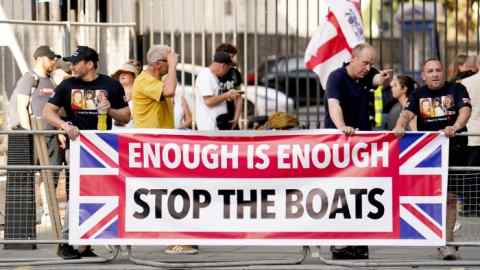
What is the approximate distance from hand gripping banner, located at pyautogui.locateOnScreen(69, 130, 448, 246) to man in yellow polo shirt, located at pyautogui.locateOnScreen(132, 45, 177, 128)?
3.38 ft

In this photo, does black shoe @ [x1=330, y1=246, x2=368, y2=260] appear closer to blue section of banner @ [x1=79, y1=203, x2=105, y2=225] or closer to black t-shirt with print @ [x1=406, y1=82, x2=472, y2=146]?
black t-shirt with print @ [x1=406, y1=82, x2=472, y2=146]

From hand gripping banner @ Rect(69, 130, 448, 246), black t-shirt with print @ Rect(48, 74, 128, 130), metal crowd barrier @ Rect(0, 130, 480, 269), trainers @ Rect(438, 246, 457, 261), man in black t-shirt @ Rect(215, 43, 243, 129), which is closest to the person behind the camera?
hand gripping banner @ Rect(69, 130, 448, 246)

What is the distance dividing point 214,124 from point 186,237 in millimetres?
2873

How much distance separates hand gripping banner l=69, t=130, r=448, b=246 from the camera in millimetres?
10680

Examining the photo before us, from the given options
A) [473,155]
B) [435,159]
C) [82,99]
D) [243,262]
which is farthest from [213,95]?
[435,159]

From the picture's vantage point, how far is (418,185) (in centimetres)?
1069

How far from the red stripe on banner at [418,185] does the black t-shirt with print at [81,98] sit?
2.60 m

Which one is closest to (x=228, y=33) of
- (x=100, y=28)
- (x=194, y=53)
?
(x=194, y=53)

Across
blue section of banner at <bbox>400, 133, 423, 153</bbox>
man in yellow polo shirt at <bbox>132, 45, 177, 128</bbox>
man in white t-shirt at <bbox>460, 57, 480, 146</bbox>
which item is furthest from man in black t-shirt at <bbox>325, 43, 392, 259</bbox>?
man in white t-shirt at <bbox>460, 57, 480, 146</bbox>

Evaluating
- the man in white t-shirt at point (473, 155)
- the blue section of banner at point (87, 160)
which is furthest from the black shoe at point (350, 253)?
the blue section of banner at point (87, 160)

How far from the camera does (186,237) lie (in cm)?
1073

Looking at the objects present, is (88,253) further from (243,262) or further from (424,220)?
(424,220)

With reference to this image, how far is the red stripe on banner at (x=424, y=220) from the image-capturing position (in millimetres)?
10703

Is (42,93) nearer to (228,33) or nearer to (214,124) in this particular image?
(214,124)
